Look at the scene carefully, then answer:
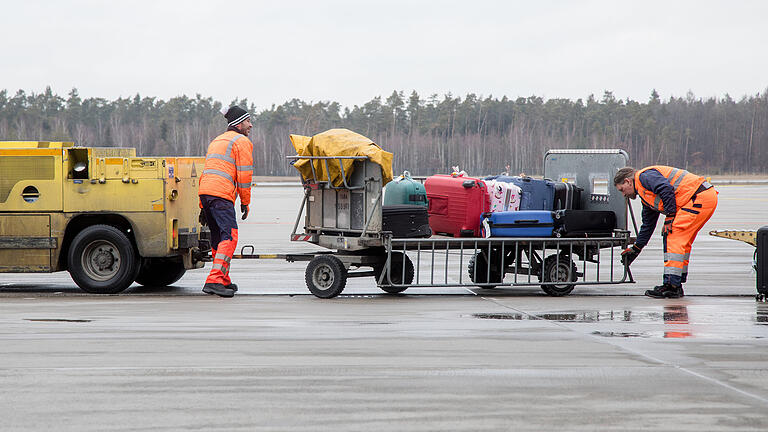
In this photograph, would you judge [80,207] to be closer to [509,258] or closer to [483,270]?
[483,270]

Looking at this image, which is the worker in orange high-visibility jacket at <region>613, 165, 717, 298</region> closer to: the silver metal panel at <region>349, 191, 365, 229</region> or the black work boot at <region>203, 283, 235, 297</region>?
the silver metal panel at <region>349, 191, 365, 229</region>

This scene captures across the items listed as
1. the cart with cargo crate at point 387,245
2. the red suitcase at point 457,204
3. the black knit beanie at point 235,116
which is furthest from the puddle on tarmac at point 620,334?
the black knit beanie at point 235,116

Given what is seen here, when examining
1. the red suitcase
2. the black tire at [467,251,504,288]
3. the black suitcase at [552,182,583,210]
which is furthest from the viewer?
the black suitcase at [552,182,583,210]

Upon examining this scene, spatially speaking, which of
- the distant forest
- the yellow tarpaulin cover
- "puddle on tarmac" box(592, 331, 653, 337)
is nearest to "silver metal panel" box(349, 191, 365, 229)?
the yellow tarpaulin cover

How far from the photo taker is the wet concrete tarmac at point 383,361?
5.42 m

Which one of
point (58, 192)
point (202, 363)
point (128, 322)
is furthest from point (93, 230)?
point (202, 363)

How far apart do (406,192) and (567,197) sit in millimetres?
2328

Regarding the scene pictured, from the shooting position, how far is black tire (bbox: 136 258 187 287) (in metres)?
12.4

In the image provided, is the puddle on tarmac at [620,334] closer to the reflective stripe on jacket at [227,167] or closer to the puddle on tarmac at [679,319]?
the puddle on tarmac at [679,319]

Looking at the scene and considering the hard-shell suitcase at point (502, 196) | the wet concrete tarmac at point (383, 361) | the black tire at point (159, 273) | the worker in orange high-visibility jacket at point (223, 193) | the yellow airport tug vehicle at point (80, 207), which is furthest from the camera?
the black tire at point (159, 273)

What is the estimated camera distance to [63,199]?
37.0ft

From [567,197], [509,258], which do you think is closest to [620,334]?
[509,258]

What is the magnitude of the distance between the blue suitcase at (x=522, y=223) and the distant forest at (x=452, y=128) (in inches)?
4375

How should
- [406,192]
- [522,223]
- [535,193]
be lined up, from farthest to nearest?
[535,193]
[406,192]
[522,223]
